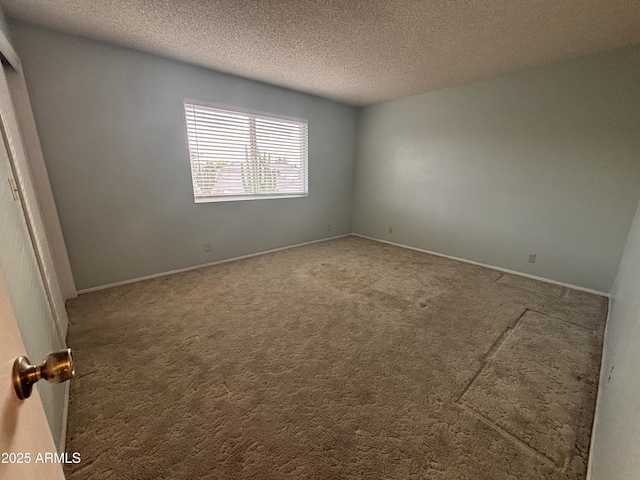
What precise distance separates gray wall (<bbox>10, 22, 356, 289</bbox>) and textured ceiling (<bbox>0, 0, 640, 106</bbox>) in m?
0.20

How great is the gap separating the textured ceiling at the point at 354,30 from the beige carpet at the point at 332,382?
241cm

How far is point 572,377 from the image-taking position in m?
1.66

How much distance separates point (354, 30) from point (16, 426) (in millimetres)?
2850

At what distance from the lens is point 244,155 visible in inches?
142

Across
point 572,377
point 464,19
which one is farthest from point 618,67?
point 572,377

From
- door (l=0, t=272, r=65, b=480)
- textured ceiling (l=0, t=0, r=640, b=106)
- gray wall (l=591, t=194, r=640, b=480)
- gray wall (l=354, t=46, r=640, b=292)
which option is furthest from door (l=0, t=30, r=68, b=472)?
gray wall (l=354, t=46, r=640, b=292)

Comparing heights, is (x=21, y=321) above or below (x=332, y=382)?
above

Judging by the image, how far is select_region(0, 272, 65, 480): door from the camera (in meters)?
0.39

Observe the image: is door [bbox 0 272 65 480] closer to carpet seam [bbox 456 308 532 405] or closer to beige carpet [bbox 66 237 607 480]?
beige carpet [bbox 66 237 607 480]

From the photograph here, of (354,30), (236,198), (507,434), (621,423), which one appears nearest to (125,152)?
(236,198)

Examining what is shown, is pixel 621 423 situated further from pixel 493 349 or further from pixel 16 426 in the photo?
pixel 16 426

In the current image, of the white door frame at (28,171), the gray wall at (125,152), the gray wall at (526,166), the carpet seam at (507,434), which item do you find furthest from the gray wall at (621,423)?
the gray wall at (125,152)

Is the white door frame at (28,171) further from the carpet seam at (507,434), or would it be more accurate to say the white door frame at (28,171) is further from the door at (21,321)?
the carpet seam at (507,434)

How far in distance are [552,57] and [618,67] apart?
21.7 inches
